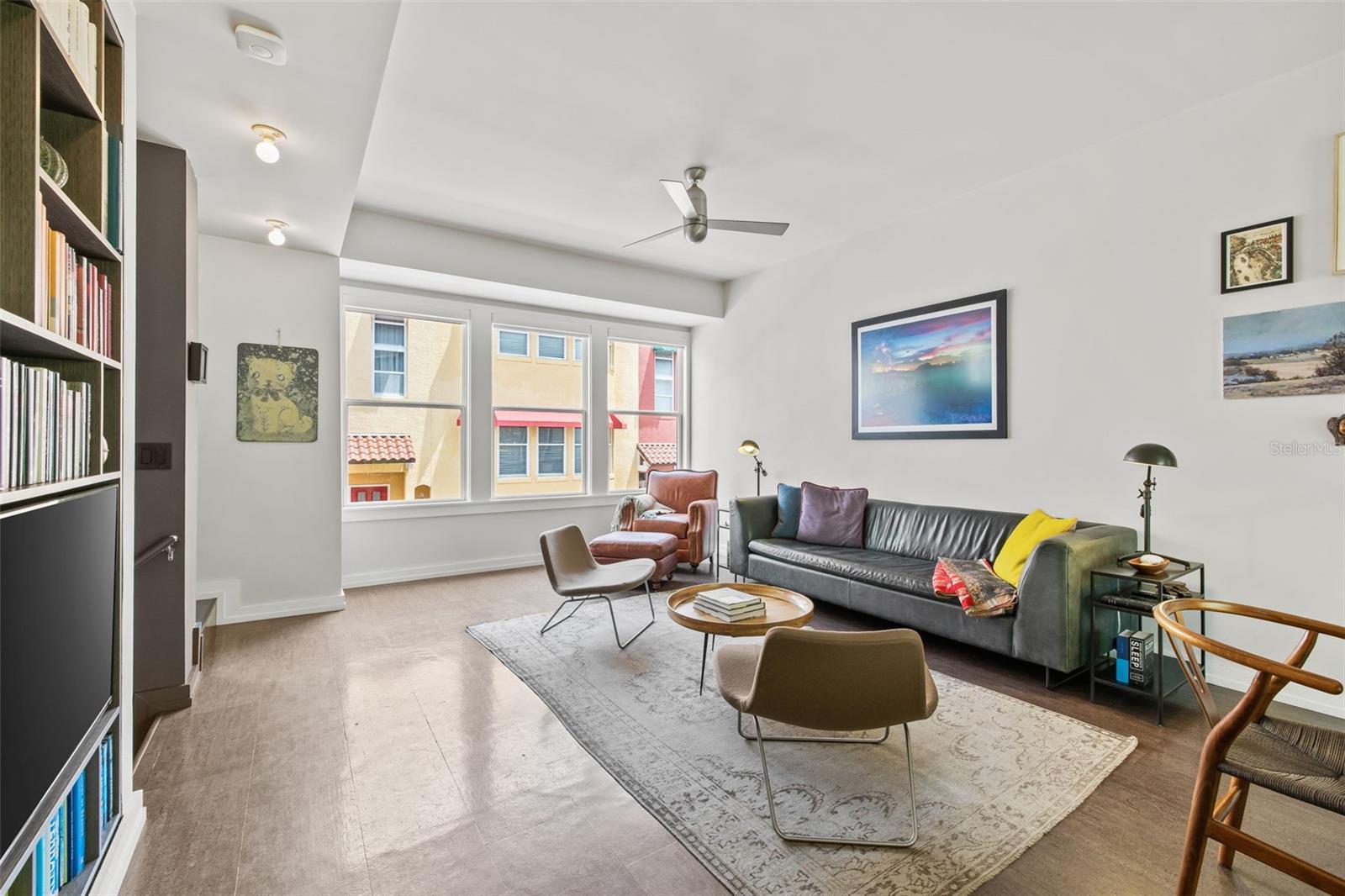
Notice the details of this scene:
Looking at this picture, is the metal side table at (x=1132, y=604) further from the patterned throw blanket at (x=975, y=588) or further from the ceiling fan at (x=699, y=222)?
the ceiling fan at (x=699, y=222)

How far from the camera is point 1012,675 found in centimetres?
321

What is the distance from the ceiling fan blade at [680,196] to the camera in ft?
11.2

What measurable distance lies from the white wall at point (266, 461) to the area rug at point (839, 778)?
2.23m

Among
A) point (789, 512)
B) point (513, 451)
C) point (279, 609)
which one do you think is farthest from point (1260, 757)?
point (513, 451)

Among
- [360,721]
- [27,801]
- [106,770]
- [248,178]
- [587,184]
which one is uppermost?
[587,184]

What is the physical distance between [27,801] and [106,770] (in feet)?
2.53

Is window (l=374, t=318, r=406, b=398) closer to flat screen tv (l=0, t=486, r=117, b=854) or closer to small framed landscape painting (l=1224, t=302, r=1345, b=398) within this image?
flat screen tv (l=0, t=486, r=117, b=854)

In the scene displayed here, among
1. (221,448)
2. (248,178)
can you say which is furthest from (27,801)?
(221,448)

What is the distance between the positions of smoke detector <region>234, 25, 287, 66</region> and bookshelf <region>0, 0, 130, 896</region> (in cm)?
41

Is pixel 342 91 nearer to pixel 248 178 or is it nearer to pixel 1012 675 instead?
pixel 248 178

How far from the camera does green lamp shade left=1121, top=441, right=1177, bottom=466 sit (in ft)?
9.53

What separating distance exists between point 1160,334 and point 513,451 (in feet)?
17.1

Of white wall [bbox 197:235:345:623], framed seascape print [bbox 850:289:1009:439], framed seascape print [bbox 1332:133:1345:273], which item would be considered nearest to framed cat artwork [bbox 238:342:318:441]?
white wall [bbox 197:235:345:623]

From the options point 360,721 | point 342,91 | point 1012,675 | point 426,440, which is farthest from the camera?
point 426,440
